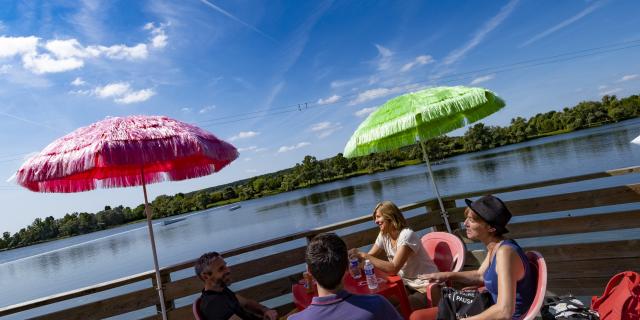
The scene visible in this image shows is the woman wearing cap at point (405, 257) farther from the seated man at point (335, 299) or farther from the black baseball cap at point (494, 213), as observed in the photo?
the seated man at point (335, 299)

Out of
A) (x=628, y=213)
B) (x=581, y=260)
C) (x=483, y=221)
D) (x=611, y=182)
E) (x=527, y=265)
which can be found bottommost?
(x=611, y=182)

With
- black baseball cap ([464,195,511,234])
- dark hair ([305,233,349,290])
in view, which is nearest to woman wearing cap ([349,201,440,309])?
black baseball cap ([464,195,511,234])

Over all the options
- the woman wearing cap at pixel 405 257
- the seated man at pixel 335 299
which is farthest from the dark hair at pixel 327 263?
the woman wearing cap at pixel 405 257

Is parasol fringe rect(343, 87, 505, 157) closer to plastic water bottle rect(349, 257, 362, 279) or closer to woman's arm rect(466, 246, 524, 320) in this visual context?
plastic water bottle rect(349, 257, 362, 279)

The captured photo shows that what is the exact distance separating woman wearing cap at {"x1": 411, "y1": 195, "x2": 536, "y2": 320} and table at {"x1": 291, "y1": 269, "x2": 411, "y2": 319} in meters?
0.74

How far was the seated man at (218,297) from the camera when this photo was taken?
2477 millimetres

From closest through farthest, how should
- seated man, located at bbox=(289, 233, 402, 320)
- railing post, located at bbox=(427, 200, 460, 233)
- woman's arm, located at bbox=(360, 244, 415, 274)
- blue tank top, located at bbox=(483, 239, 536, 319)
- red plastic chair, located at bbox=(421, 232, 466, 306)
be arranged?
1. seated man, located at bbox=(289, 233, 402, 320)
2. blue tank top, located at bbox=(483, 239, 536, 319)
3. woman's arm, located at bbox=(360, 244, 415, 274)
4. red plastic chair, located at bbox=(421, 232, 466, 306)
5. railing post, located at bbox=(427, 200, 460, 233)

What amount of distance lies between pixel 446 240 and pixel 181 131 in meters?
2.34

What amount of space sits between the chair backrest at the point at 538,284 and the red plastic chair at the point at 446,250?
94 centimetres

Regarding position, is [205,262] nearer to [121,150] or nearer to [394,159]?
[121,150]

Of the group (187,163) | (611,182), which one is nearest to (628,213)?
(187,163)

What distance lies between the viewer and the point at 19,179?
2363 millimetres

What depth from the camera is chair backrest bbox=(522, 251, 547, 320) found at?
1.84 metres

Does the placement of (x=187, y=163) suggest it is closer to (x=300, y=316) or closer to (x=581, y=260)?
(x=300, y=316)
